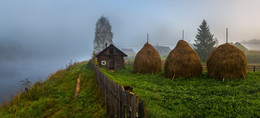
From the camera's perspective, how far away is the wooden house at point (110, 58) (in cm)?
2227

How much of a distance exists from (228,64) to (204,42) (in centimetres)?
2797

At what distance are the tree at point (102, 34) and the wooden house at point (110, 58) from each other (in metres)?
14.2

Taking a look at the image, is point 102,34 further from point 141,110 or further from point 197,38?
point 141,110

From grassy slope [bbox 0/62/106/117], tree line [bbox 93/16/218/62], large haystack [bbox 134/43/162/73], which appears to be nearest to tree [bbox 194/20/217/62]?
tree line [bbox 93/16/218/62]

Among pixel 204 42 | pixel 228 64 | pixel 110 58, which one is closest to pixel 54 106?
pixel 228 64

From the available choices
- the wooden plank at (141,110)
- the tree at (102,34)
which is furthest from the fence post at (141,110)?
the tree at (102,34)

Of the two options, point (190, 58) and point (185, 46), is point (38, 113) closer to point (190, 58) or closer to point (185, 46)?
point (190, 58)

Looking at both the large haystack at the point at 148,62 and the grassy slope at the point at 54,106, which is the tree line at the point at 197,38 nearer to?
the large haystack at the point at 148,62

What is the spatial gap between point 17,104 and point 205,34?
39.8 metres

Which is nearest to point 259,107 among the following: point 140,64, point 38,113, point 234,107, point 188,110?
point 234,107

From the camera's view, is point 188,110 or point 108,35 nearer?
point 188,110

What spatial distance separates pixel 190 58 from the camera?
1157 centimetres

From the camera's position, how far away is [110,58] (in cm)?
2250

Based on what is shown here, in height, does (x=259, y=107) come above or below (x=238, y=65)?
below
